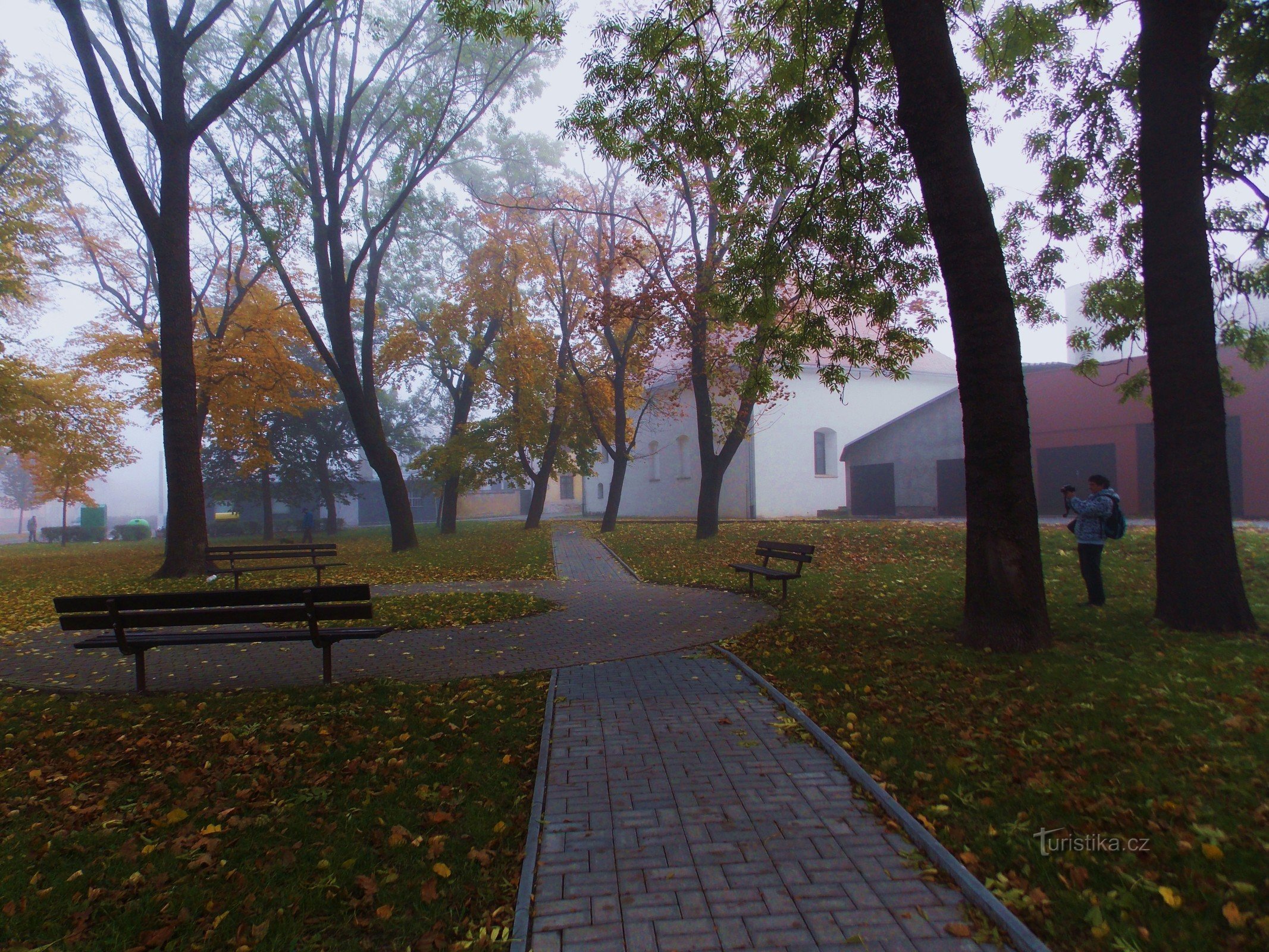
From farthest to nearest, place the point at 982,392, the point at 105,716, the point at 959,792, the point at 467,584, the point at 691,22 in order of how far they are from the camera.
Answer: the point at 467,584
the point at 691,22
the point at 982,392
the point at 105,716
the point at 959,792

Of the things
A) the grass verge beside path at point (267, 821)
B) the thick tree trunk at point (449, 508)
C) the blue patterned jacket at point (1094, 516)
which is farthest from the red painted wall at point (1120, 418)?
the thick tree trunk at point (449, 508)

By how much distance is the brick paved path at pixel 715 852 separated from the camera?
2.76 metres

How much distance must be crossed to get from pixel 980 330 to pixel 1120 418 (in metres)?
21.5

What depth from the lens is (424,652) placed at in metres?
7.73

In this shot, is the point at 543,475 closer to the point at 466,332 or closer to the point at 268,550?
the point at 466,332

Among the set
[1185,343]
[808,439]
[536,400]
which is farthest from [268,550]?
[808,439]

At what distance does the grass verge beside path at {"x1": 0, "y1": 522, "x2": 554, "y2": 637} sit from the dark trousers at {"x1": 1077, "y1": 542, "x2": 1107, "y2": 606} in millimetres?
7217

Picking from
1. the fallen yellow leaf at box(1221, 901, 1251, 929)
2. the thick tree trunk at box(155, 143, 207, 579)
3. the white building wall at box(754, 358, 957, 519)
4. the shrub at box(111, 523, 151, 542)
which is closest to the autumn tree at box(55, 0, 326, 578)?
the thick tree trunk at box(155, 143, 207, 579)

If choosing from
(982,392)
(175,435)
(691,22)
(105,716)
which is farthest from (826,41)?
(175,435)

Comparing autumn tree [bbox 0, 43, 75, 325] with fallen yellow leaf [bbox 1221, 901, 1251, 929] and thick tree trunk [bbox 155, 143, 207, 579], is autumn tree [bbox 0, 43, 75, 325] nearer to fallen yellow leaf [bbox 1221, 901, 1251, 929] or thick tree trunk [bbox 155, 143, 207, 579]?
thick tree trunk [bbox 155, 143, 207, 579]

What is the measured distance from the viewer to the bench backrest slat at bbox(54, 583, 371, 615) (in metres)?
6.27

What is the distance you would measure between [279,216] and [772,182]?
48.9 ft

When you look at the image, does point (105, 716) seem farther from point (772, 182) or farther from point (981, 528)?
point (772, 182)

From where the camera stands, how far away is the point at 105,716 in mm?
5758
